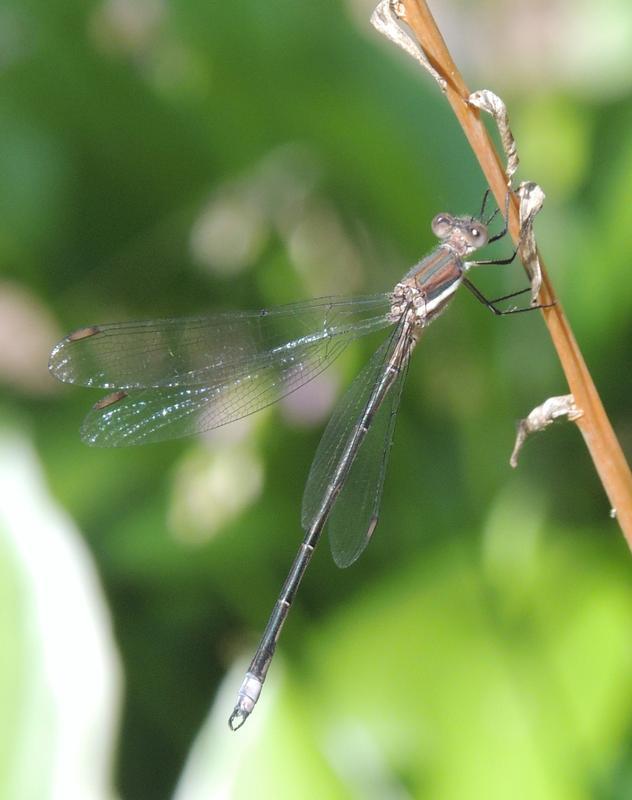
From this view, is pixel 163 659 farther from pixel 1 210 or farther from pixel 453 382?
pixel 1 210

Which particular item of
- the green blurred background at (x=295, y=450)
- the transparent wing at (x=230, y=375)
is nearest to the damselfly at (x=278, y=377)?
the transparent wing at (x=230, y=375)

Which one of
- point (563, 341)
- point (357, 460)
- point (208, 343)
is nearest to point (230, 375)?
point (208, 343)

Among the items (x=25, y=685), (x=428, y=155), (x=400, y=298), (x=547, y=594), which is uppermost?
(x=428, y=155)

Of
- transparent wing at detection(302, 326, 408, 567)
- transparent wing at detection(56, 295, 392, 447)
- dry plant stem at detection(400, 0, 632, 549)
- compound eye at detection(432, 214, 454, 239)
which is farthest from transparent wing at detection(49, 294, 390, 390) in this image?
dry plant stem at detection(400, 0, 632, 549)

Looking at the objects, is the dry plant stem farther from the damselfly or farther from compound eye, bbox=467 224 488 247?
the damselfly

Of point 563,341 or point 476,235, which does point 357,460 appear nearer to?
point 476,235

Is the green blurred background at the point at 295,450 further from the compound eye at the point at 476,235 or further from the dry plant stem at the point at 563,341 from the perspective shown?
the dry plant stem at the point at 563,341

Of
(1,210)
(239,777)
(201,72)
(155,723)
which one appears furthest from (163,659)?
(201,72)
